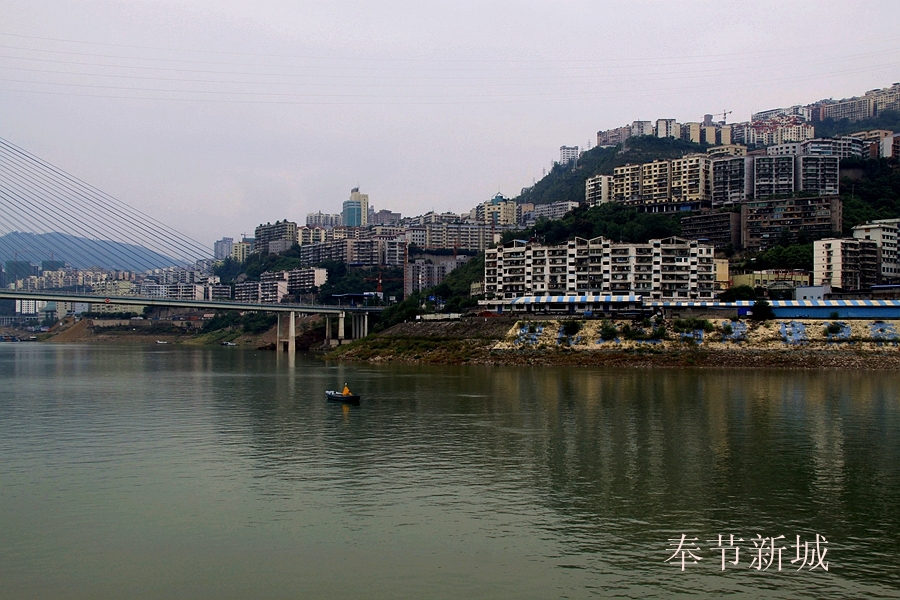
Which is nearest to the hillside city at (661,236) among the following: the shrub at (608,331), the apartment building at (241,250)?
the shrub at (608,331)

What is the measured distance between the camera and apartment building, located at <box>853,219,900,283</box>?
218 feet

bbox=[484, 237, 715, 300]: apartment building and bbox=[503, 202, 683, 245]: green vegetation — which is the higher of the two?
bbox=[503, 202, 683, 245]: green vegetation

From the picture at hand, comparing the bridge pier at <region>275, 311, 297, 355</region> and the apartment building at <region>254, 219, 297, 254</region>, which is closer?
the bridge pier at <region>275, 311, 297, 355</region>

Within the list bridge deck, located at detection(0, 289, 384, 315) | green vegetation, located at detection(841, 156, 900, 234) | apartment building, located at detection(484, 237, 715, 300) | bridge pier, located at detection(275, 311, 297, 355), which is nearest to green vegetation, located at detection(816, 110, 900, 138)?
green vegetation, located at detection(841, 156, 900, 234)

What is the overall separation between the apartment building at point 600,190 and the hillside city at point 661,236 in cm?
17

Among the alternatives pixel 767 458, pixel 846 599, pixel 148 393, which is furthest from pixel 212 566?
pixel 148 393

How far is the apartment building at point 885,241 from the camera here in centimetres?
6632

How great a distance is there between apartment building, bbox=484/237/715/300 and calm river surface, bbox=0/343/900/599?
1352 inches

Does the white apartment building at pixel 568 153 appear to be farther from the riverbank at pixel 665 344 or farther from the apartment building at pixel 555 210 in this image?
the riverbank at pixel 665 344

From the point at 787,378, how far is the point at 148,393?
29.9 metres

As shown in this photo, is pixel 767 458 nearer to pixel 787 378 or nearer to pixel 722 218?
pixel 787 378

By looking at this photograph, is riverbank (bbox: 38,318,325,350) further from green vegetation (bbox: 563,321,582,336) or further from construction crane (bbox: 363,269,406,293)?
green vegetation (bbox: 563,321,582,336)

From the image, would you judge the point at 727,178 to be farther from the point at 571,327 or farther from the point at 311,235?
the point at 311,235

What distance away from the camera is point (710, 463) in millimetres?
18719
